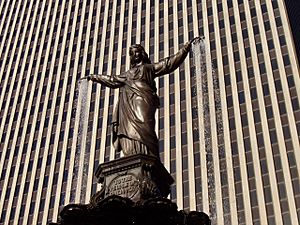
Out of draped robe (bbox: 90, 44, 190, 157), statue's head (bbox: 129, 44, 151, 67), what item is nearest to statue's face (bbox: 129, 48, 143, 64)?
statue's head (bbox: 129, 44, 151, 67)

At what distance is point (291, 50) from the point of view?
75.3 m

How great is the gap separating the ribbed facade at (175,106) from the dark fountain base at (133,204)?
4189cm

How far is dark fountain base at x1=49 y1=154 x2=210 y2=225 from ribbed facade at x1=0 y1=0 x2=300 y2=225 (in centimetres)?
4189

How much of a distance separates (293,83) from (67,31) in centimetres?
4536

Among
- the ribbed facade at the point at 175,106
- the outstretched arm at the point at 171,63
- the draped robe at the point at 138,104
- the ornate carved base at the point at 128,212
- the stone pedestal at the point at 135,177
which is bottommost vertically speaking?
the ornate carved base at the point at 128,212

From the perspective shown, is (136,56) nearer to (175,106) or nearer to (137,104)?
(137,104)

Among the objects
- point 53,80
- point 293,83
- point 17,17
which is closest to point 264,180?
point 293,83

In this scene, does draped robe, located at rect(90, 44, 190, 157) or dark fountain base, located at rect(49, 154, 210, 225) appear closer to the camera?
dark fountain base, located at rect(49, 154, 210, 225)

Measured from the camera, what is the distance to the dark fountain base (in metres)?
9.80

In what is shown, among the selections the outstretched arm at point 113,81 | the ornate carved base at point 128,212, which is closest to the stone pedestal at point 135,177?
the ornate carved base at point 128,212

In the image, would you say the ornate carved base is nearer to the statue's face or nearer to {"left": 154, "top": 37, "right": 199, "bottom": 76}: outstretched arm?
{"left": 154, "top": 37, "right": 199, "bottom": 76}: outstretched arm

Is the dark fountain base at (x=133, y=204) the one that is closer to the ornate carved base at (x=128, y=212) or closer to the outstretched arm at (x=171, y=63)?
the ornate carved base at (x=128, y=212)

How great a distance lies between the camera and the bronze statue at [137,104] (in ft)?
41.0

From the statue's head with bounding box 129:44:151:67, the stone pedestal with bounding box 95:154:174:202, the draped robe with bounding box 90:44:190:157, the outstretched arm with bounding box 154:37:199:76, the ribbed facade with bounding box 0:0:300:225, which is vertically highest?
the ribbed facade with bounding box 0:0:300:225
